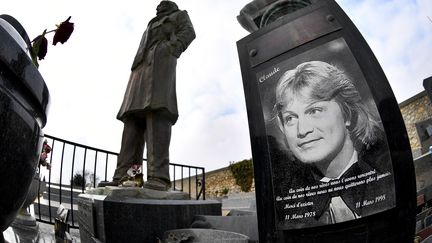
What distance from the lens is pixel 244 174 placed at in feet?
56.1

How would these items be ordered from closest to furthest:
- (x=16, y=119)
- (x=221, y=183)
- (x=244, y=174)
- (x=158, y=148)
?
1. (x=16, y=119)
2. (x=158, y=148)
3. (x=244, y=174)
4. (x=221, y=183)

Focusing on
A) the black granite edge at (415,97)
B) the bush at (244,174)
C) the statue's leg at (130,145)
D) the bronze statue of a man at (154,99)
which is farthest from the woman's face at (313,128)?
the bush at (244,174)

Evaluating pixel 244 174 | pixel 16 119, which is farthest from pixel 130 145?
pixel 244 174

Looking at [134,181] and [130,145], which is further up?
[130,145]

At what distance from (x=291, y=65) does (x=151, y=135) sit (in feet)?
7.12

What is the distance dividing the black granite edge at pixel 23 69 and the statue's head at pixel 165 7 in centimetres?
373

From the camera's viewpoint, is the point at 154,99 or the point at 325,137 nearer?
the point at 325,137

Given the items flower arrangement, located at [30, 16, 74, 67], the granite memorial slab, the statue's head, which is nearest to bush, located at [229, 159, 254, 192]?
the statue's head

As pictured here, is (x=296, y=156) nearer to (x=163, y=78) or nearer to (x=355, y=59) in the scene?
(x=355, y=59)

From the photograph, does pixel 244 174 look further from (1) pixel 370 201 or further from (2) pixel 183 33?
(1) pixel 370 201

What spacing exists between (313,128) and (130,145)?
2627mm

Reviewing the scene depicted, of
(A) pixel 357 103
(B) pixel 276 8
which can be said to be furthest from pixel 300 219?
(B) pixel 276 8

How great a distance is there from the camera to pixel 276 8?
7.76ft

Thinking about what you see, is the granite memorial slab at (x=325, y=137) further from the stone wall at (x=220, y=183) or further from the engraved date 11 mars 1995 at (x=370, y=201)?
the stone wall at (x=220, y=183)
